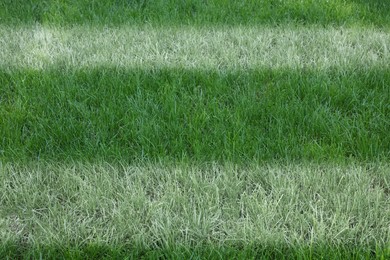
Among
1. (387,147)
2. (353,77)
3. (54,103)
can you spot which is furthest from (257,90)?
(54,103)

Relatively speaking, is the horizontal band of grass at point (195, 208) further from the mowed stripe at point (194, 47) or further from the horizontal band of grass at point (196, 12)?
the horizontal band of grass at point (196, 12)

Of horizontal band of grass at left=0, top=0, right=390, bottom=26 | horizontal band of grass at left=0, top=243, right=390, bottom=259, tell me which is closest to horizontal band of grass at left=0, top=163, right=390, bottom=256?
horizontal band of grass at left=0, top=243, right=390, bottom=259

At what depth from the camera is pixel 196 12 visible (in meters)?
3.53

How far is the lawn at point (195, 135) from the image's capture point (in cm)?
164

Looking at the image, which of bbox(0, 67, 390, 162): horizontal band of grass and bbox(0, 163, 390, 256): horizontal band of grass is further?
bbox(0, 67, 390, 162): horizontal band of grass

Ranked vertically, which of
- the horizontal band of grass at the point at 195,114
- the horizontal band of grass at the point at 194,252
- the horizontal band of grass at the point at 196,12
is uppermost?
the horizontal band of grass at the point at 196,12

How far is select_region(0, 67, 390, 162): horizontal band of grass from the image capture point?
2.04 meters

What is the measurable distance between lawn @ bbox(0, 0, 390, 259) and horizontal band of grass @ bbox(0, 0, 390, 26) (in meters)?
0.02

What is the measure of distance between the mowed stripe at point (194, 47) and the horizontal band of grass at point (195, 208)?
0.96 m

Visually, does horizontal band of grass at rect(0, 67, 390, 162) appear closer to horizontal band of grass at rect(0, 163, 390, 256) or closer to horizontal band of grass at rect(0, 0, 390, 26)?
horizontal band of grass at rect(0, 163, 390, 256)

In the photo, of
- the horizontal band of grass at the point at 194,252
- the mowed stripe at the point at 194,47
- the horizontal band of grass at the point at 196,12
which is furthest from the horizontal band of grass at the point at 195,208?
the horizontal band of grass at the point at 196,12

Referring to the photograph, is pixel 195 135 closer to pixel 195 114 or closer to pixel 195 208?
pixel 195 114

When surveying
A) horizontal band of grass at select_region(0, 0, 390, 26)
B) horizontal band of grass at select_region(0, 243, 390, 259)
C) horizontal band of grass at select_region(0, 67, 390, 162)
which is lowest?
horizontal band of grass at select_region(0, 243, 390, 259)

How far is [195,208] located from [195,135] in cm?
46
